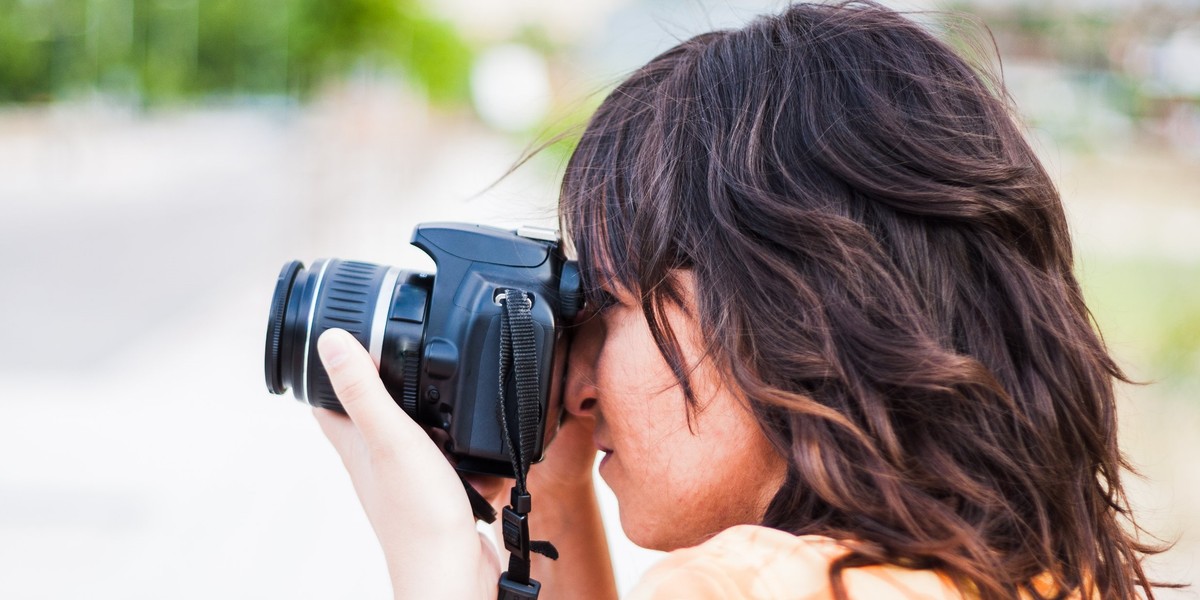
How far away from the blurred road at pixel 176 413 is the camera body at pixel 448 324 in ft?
0.61

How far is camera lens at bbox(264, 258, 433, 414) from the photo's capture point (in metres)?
1.21

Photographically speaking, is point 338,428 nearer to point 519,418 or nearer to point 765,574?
point 519,418

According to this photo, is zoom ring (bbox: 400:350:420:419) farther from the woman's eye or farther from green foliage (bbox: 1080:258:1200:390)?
green foliage (bbox: 1080:258:1200:390)

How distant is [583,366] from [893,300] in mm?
394

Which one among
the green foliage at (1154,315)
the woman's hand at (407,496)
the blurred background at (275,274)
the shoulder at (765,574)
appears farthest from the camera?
the green foliage at (1154,315)

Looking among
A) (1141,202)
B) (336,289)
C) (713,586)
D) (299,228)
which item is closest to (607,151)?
(336,289)

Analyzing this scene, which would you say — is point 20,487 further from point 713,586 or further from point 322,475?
point 713,586

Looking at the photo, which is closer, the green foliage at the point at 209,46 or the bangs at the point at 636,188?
the bangs at the point at 636,188

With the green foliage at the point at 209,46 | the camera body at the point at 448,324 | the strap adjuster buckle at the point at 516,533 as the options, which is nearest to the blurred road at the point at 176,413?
the camera body at the point at 448,324

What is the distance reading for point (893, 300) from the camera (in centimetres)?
96

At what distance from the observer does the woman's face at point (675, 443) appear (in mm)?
1020

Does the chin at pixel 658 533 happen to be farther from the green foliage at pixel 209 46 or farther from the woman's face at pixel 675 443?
the green foliage at pixel 209 46

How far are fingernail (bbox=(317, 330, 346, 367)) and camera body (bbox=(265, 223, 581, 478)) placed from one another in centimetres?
5

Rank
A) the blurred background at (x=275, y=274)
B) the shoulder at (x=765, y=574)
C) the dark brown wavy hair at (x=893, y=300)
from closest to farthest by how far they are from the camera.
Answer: the shoulder at (x=765, y=574), the dark brown wavy hair at (x=893, y=300), the blurred background at (x=275, y=274)
